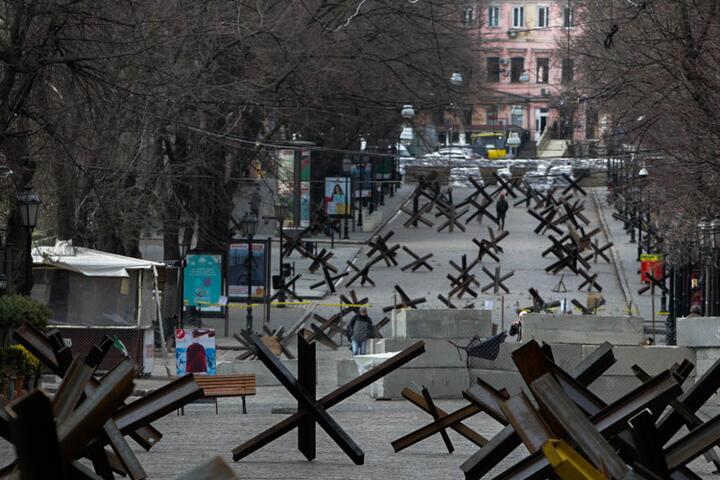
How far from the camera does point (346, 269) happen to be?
5019 cm

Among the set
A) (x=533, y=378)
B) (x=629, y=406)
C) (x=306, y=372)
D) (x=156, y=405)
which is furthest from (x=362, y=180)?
(x=533, y=378)

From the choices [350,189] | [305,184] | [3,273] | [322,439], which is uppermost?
[305,184]

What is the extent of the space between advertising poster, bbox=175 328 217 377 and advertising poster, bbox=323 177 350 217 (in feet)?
99.8

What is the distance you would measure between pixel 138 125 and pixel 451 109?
49.0 feet

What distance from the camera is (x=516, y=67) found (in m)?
106

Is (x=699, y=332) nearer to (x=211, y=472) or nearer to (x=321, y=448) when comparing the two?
(x=321, y=448)

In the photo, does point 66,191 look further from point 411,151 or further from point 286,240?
point 411,151

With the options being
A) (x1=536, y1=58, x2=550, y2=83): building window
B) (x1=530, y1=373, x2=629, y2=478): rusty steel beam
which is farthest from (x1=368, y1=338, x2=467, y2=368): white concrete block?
(x1=536, y1=58, x2=550, y2=83): building window

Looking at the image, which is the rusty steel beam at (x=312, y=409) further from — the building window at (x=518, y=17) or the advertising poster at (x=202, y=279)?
the building window at (x=518, y=17)

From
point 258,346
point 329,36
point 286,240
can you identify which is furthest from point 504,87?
point 258,346

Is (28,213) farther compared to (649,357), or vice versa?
(28,213)

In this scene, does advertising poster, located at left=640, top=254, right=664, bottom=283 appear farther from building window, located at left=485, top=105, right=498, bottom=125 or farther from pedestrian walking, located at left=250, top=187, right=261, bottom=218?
building window, located at left=485, top=105, right=498, bottom=125

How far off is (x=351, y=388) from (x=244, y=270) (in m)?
24.4

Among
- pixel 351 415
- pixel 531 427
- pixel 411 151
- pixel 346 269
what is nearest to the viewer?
pixel 531 427
